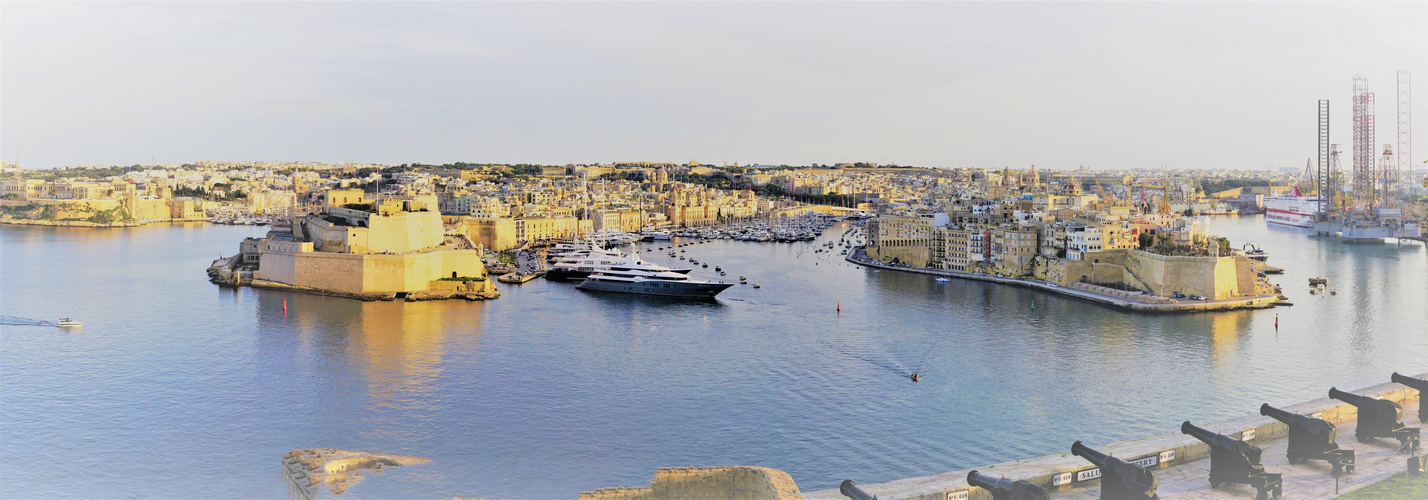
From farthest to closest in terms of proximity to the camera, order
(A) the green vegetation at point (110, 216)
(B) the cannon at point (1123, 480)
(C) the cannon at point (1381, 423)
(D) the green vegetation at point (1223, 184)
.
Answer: (D) the green vegetation at point (1223, 184)
(A) the green vegetation at point (110, 216)
(C) the cannon at point (1381, 423)
(B) the cannon at point (1123, 480)

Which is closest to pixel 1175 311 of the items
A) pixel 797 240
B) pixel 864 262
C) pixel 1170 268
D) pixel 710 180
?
pixel 1170 268

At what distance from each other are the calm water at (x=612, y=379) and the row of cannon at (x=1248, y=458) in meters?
1.66

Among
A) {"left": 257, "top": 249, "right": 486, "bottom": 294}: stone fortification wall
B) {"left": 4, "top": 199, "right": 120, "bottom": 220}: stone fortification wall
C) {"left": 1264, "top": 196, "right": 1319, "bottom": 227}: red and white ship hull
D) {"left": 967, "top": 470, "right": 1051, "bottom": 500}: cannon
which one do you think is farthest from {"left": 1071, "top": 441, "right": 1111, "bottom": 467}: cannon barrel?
{"left": 4, "top": 199, "right": 120, "bottom": 220}: stone fortification wall

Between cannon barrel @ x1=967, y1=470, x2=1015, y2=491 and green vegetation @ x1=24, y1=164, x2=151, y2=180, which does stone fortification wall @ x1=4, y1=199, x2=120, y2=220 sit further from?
cannon barrel @ x1=967, y1=470, x2=1015, y2=491

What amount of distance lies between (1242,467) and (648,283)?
11197 millimetres

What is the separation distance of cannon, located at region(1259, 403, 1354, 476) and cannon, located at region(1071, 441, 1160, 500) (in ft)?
3.56

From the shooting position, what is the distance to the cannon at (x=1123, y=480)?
4250mm

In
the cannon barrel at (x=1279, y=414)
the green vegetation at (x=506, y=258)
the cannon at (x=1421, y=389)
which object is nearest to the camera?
the cannon barrel at (x=1279, y=414)

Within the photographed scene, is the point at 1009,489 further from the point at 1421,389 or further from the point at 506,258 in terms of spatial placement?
the point at 506,258

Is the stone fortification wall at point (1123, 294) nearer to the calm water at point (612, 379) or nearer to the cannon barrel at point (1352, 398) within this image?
the calm water at point (612, 379)

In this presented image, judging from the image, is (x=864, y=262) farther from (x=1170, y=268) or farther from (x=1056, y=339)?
(x=1056, y=339)

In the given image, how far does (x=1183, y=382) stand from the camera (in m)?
8.77

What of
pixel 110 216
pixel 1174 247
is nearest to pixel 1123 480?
pixel 1174 247

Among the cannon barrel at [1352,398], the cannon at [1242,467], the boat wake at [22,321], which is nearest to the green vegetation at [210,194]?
the boat wake at [22,321]
